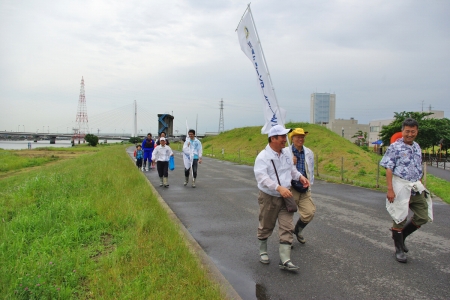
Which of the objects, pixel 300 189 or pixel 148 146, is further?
pixel 148 146

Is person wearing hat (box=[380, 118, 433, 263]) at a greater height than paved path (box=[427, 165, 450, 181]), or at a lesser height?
greater

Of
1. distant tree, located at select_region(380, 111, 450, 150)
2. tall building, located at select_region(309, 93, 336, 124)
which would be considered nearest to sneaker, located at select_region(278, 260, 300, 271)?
distant tree, located at select_region(380, 111, 450, 150)

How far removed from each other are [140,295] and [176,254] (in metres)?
1.09

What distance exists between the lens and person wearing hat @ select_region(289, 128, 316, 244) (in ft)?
16.2

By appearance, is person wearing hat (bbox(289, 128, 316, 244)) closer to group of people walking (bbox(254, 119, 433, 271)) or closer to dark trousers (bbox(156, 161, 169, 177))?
group of people walking (bbox(254, 119, 433, 271))

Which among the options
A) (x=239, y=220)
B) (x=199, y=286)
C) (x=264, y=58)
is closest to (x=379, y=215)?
(x=239, y=220)

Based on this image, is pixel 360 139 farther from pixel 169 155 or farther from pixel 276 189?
pixel 276 189

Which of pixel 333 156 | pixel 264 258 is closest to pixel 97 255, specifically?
pixel 264 258

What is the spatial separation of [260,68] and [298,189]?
2309 mm

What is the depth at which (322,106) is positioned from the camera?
578 ft

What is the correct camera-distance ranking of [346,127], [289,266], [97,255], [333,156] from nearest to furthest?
[289,266] → [97,255] → [333,156] → [346,127]

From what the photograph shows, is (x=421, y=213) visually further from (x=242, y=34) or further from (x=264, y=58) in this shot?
(x=242, y=34)

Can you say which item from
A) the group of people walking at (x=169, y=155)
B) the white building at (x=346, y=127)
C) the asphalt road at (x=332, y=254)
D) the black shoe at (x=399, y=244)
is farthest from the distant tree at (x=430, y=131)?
the white building at (x=346, y=127)

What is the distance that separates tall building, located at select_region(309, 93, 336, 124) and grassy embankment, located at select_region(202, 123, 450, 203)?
123420 millimetres
